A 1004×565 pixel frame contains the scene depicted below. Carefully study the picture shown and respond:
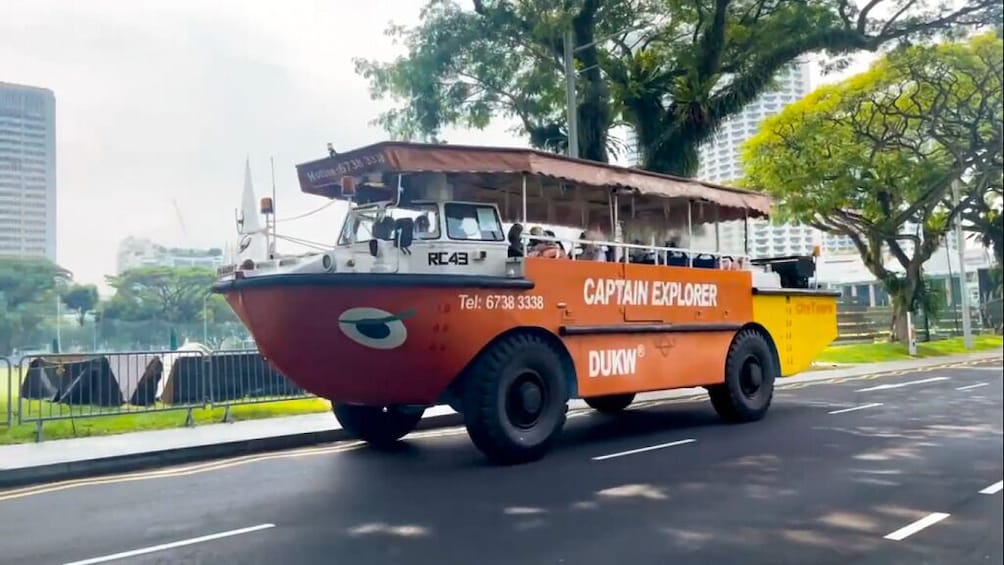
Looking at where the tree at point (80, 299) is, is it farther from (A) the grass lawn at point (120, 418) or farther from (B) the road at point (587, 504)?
(A) the grass lawn at point (120, 418)

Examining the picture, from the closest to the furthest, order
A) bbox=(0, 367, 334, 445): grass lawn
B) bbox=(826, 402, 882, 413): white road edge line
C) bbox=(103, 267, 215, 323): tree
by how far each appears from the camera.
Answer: bbox=(103, 267, 215, 323): tree < bbox=(0, 367, 334, 445): grass lawn < bbox=(826, 402, 882, 413): white road edge line

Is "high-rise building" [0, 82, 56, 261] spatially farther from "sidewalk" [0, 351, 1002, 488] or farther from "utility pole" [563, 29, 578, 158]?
"utility pole" [563, 29, 578, 158]

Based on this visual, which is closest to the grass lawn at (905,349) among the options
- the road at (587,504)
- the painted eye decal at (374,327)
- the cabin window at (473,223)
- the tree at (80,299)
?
the road at (587,504)

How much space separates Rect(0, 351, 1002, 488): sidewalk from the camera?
5887 mm

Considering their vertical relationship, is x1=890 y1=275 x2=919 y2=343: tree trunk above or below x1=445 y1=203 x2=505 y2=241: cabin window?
below

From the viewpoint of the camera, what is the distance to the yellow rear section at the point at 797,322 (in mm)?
8523

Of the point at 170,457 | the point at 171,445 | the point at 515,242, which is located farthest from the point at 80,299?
the point at 171,445

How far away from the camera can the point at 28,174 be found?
2.92 metres

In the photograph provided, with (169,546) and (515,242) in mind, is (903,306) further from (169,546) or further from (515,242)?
(169,546)

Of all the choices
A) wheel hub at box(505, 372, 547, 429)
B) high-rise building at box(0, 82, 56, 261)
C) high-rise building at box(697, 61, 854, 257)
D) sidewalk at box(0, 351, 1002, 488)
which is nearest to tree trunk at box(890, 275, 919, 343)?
sidewalk at box(0, 351, 1002, 488)

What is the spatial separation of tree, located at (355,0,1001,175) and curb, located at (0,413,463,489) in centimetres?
326

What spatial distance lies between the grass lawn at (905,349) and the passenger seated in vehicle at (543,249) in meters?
2.22

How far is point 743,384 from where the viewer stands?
8.31 m

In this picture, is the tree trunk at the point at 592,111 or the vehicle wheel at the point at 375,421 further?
the tree trunk at the point at 592,111
